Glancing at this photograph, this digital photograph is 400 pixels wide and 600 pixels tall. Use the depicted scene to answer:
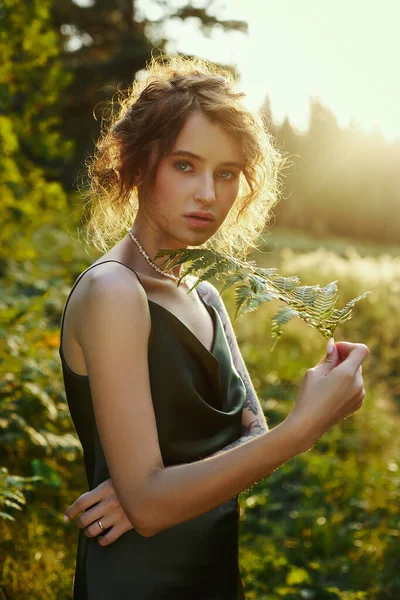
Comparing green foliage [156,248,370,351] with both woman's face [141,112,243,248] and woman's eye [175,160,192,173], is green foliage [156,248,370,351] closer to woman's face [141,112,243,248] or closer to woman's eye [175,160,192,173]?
woman's face [141,112,243,248]

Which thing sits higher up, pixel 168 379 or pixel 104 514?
pixel 168 379

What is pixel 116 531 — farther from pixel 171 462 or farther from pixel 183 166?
pixel 183 166

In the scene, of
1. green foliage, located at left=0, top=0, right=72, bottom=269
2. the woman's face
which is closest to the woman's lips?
the woman's face

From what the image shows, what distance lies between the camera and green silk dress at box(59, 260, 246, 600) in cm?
177

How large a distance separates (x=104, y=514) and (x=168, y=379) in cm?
43

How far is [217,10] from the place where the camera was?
16922mm

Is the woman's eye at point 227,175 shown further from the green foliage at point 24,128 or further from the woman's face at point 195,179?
the green foliage at point 24,128

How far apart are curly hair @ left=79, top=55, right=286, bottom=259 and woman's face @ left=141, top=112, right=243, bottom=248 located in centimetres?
3

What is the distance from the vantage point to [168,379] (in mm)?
1780

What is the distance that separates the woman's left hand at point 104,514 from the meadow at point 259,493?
1.68 feet

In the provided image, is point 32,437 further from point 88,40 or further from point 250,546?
point 88,40

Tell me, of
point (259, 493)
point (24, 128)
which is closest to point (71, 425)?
point (259, 493)

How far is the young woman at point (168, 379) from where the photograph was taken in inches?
59.9

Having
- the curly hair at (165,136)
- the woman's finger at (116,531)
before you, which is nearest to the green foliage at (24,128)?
Result: the curly hair at (165,136)
